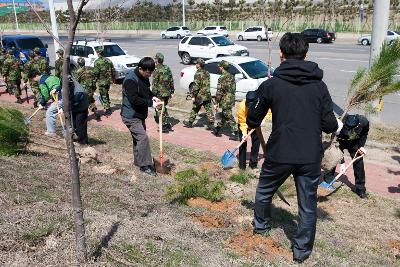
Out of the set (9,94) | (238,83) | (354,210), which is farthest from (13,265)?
(9,94)

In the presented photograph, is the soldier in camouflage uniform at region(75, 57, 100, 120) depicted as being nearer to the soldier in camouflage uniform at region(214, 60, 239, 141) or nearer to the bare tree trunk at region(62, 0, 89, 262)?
the soldier in camouflage uniform at region(214, 60, 239, 141)

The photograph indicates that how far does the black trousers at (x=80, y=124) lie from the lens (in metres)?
8.48

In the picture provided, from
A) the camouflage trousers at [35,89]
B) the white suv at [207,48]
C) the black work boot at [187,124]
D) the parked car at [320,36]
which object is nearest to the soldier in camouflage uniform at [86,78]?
the camouflage trousers at [35,89]

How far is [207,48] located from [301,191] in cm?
1931

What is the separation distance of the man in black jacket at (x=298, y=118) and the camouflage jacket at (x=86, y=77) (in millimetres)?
8210

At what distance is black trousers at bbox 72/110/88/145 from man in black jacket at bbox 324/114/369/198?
4839mm

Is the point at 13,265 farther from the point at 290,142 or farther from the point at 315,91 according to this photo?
the point at 315,91

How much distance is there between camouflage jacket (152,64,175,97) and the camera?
33.4 ft

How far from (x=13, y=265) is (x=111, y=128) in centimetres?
738

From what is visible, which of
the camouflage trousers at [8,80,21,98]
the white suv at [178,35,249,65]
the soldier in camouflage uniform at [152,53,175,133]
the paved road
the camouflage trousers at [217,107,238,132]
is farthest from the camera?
the white suv at [178,35,249,65]

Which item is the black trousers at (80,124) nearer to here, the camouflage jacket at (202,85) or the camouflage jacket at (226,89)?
the camouflage jacket at (202,85)

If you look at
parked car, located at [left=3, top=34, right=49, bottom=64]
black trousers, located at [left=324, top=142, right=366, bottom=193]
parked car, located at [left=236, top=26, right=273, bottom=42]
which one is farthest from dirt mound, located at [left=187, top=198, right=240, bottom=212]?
parked car, located at [left=236, top=26, right=273, bottom=42]

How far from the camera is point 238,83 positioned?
42.8 feet

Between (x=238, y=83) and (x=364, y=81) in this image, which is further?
(x=238, y=83)
